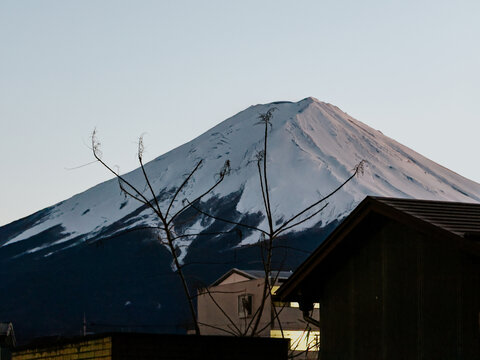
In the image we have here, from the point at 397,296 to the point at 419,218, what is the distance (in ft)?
4.96

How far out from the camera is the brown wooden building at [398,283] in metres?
15.1

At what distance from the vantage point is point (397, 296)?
16359 millimetres

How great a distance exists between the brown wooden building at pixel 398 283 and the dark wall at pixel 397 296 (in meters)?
0.01

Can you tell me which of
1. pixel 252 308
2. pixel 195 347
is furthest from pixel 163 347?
pixel 252 308

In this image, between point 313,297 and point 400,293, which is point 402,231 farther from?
point 313,297

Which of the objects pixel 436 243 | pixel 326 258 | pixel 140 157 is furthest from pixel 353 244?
pixel 140 157

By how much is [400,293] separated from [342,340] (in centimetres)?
189

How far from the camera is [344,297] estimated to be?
17.9 metres

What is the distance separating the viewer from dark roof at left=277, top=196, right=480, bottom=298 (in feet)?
48.7

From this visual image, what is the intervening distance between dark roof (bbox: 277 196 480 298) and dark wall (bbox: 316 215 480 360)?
0.79 ft

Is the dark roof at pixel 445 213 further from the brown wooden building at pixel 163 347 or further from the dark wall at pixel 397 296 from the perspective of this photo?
the brown wooden building at pixel 163 347

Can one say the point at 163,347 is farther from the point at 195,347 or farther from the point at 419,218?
the point at 419,218

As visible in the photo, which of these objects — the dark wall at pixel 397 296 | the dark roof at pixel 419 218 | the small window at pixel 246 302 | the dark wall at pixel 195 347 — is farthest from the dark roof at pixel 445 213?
the small window at pixel 246 302

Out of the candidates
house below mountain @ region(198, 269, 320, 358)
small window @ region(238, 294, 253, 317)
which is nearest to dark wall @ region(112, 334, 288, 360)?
house below mountain @ region(198, 269, 320, 358)
